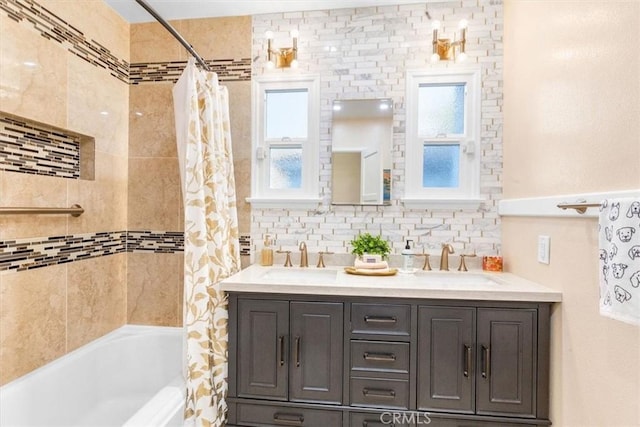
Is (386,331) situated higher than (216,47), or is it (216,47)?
(216,47)

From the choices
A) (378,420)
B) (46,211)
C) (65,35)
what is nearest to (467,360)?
(378,420)

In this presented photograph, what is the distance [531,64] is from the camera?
1807 millimetres

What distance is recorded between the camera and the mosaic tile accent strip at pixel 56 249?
1598 millimetres

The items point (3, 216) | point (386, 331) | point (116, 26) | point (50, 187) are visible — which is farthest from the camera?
point (116, 26)

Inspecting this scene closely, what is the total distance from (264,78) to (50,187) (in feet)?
4.68

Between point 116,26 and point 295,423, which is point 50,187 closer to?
point 116,26

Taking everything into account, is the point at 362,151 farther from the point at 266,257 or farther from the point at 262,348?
the point at 262,348

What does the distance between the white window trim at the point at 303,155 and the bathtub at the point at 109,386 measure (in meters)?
1.16

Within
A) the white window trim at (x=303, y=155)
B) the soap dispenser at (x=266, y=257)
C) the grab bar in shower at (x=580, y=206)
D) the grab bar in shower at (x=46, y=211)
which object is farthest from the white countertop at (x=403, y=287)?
the grab bar in shower at (x=46, y=211)

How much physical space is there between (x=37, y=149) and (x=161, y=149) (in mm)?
734

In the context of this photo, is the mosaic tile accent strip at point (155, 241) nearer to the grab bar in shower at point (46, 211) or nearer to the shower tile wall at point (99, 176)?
the shower tile wall at point (99, 176)

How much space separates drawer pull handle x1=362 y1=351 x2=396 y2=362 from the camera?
1663mm

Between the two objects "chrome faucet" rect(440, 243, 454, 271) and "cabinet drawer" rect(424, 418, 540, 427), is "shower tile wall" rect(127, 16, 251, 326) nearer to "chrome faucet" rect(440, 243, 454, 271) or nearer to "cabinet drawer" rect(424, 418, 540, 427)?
"chrome faucet" rect(440, 243, 454, 271)

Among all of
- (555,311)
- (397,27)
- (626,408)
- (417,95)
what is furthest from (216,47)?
(626,408)
